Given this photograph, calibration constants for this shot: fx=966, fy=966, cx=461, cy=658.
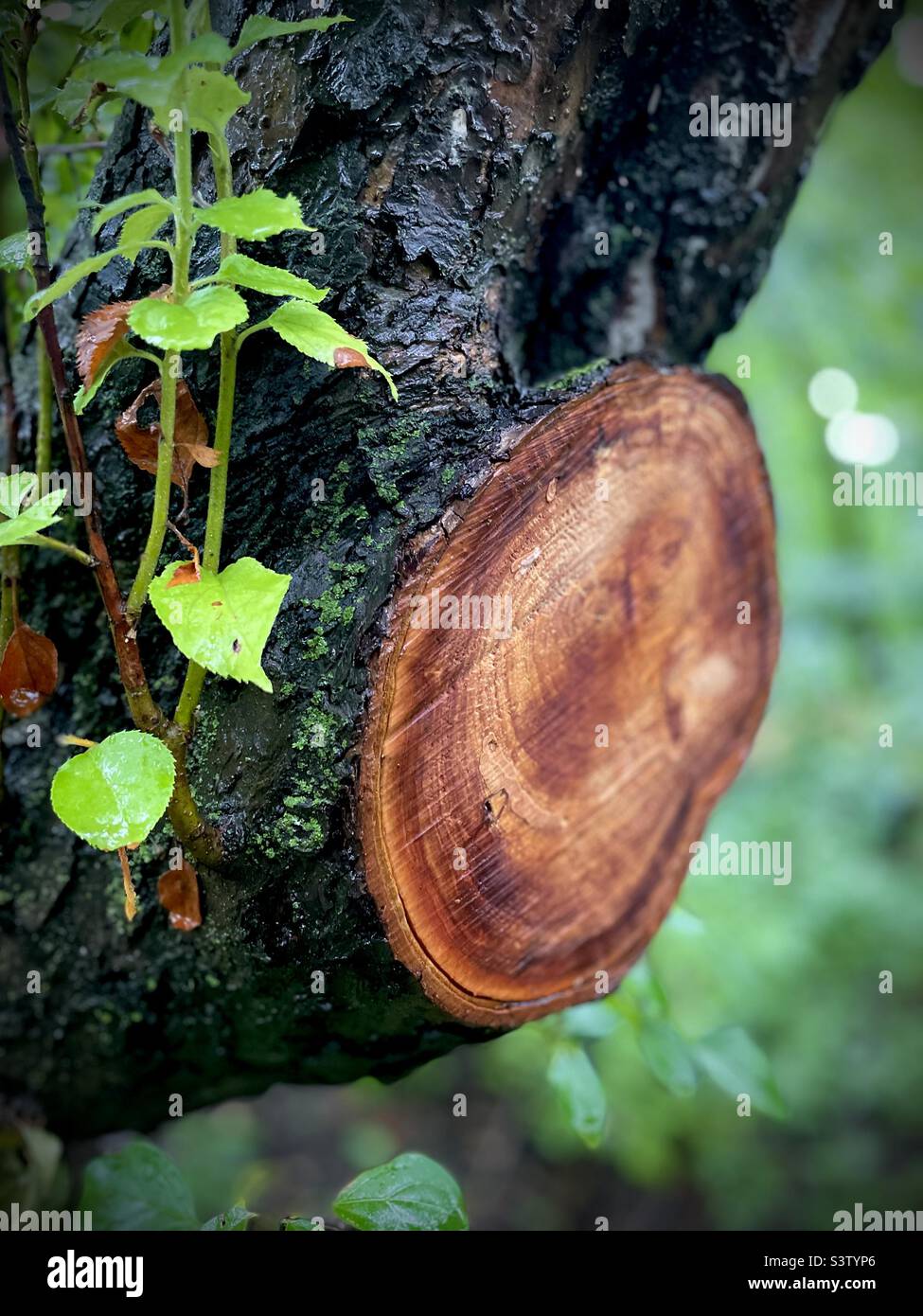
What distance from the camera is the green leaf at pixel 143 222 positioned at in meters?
0.60

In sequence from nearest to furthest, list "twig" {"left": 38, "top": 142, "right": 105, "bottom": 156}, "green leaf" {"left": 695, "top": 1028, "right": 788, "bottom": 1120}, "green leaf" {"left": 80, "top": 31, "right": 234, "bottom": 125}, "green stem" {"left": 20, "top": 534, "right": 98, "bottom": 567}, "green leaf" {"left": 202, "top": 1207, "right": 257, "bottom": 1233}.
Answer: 1. "green leaf" {"left": 80, "top": 31, "right": 234, "bottom": 125}
2. "green stem" {"left": 20, "top": 534, "right": 98, "bottom": 567}
3. "green leaf" {"left": 202, "top": 1207, "right": 257, "bottom": 1233}
4. "twig" {"left": 38, "top": 142, "right": 105, "bottom": 156}
5. "green leaf" {"left": 695, "top": 1028, "right": 788, "bottom": 1120}

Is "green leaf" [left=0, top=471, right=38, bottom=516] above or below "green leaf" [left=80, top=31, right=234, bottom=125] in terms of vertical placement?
below

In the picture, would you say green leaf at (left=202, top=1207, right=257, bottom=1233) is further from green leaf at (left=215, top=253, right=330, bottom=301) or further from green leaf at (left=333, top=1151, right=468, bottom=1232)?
green leaf at (left=215, top=253, right=330, bottom=301)

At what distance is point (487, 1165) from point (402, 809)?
8.52 ft

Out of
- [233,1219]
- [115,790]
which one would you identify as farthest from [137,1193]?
[115,790]

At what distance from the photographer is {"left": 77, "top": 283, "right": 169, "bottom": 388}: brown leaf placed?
0.66 metres

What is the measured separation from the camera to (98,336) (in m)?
0.67

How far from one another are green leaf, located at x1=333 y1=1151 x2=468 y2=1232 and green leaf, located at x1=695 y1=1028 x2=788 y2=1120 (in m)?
0.40

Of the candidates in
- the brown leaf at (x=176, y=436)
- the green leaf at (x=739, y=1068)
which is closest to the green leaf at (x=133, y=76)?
the brown leaf at (x=176, y=436)

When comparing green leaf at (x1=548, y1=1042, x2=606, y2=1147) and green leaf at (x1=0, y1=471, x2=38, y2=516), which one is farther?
green leaf at (x1=548, y1=1042, x2=606, y2=1147)

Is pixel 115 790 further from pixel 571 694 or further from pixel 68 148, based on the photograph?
pixel 68 148

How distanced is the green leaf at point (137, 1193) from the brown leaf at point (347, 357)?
0.68 metres

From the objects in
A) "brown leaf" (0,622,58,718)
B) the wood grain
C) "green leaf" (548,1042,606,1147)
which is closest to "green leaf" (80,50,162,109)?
the wood grain

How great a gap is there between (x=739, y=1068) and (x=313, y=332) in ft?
2.96
